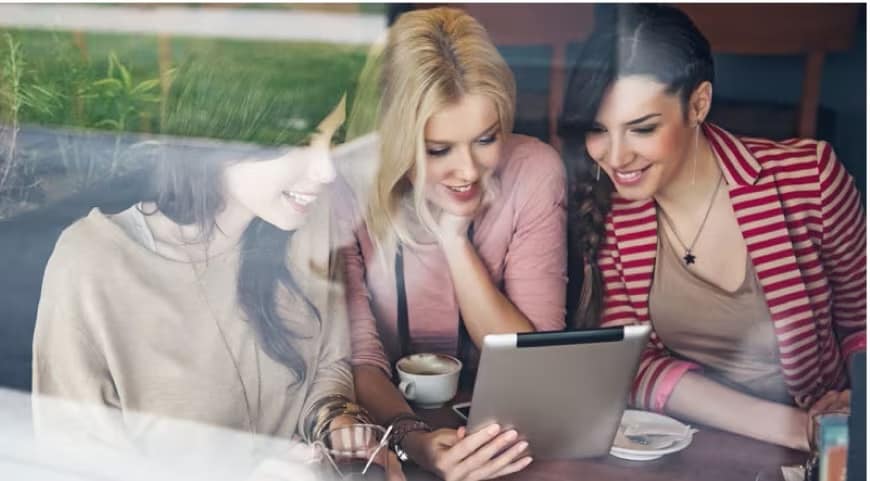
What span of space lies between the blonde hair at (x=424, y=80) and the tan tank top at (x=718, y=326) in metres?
0.36

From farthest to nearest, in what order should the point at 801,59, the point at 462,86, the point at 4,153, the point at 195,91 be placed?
the point at 4,153 → the point at 195,91 → the point at 462,86 → the point at 801,59

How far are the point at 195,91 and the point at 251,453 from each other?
65 centimetres

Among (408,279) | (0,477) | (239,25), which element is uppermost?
(239,25)

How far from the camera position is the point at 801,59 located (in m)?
1.63

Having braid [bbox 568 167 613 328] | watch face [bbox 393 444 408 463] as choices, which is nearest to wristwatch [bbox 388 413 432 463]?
watch face [bbox 393 444 408 463]

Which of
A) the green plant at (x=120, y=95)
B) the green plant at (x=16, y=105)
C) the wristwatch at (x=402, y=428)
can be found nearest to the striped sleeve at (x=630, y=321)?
the wristwatch at (x=402, y=428)

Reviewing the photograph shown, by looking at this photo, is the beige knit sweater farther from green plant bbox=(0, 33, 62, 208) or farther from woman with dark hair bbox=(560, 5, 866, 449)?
woman with dark hair bbox=(560, 5, 866, 449)

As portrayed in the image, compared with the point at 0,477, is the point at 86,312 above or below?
above

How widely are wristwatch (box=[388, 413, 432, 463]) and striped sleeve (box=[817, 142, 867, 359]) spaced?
688 mm

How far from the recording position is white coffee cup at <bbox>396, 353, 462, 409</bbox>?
182 cm

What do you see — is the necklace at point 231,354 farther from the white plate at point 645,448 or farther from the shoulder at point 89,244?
the white plate at point 645,448

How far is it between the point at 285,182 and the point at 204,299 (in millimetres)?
267

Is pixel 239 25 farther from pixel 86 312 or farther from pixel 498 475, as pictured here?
pixel 498 475

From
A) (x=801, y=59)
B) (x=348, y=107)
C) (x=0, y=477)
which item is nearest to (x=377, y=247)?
(x=348, y=107)
